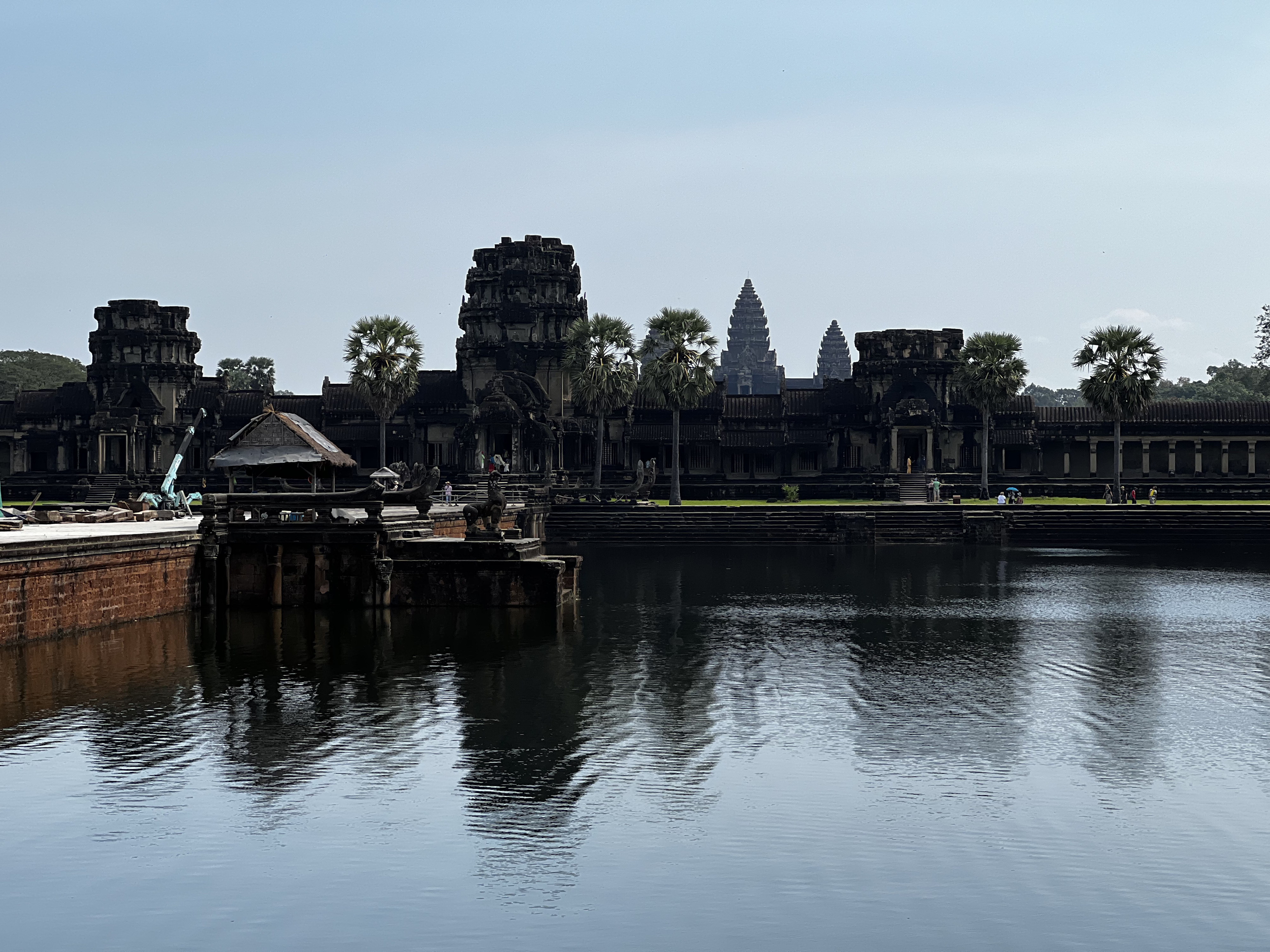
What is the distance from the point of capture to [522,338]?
9388 cm

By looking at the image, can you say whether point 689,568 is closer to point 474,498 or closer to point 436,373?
point 474,498

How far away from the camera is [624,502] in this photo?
262 ft

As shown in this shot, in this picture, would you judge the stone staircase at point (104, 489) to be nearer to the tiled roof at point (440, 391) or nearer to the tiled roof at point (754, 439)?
the tiled roof at point (440, 391)

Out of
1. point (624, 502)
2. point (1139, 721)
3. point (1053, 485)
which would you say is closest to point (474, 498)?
point (624, 502)

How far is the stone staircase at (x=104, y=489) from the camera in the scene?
89.4m

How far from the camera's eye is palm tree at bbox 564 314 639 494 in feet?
281

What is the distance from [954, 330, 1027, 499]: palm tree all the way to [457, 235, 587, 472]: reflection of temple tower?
1045 inches

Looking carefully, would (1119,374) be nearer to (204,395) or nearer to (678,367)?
(678,367)

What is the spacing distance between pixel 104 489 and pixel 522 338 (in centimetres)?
2959

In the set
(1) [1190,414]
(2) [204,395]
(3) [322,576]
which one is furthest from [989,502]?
(2) [204,395]

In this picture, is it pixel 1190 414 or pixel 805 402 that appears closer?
pixel 1190 414

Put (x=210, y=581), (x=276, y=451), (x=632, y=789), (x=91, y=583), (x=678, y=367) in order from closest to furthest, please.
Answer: (x=632, y=789) → (x=91, y=583) → (x=210, y=581) → (x=276, y=451) → (x=678, y=367)

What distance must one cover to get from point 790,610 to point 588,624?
294 inches

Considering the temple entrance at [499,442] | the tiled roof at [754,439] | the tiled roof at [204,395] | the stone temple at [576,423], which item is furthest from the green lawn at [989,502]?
the tiled roof at [204,395]
